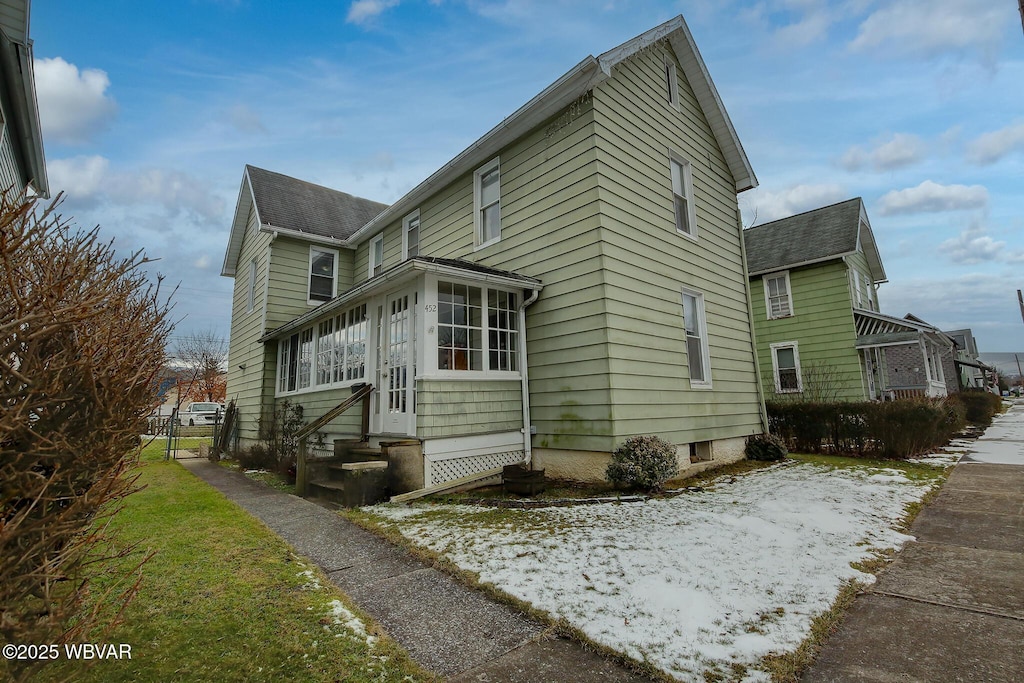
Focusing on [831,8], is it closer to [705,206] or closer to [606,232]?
[705,206]

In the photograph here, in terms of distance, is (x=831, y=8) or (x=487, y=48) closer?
(x=831, y=8)

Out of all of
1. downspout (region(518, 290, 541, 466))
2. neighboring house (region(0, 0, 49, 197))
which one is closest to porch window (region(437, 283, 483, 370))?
downspout (region(518, 290, 541, 466))

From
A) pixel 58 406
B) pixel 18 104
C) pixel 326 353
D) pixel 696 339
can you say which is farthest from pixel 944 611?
pixel 18 104

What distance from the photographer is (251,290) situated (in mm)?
14086

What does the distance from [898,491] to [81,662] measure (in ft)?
28.9

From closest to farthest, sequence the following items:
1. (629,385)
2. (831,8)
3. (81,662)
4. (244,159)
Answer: (81,662), (629,385), (831,8), (244,159)

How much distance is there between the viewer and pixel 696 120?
34.6 feet

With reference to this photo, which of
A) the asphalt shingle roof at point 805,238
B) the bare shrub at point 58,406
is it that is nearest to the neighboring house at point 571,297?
the bare shrub at point 58,406

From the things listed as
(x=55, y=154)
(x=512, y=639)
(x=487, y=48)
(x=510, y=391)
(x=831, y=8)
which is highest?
(x=487, y=48)

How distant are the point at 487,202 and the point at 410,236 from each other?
3160 mm

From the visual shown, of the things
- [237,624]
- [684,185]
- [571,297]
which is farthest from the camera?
[684,185]

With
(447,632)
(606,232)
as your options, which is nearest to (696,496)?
(606,232)

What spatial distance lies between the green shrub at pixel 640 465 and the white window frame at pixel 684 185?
16.1ft

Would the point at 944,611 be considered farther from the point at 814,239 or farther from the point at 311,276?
the point at 814,239
